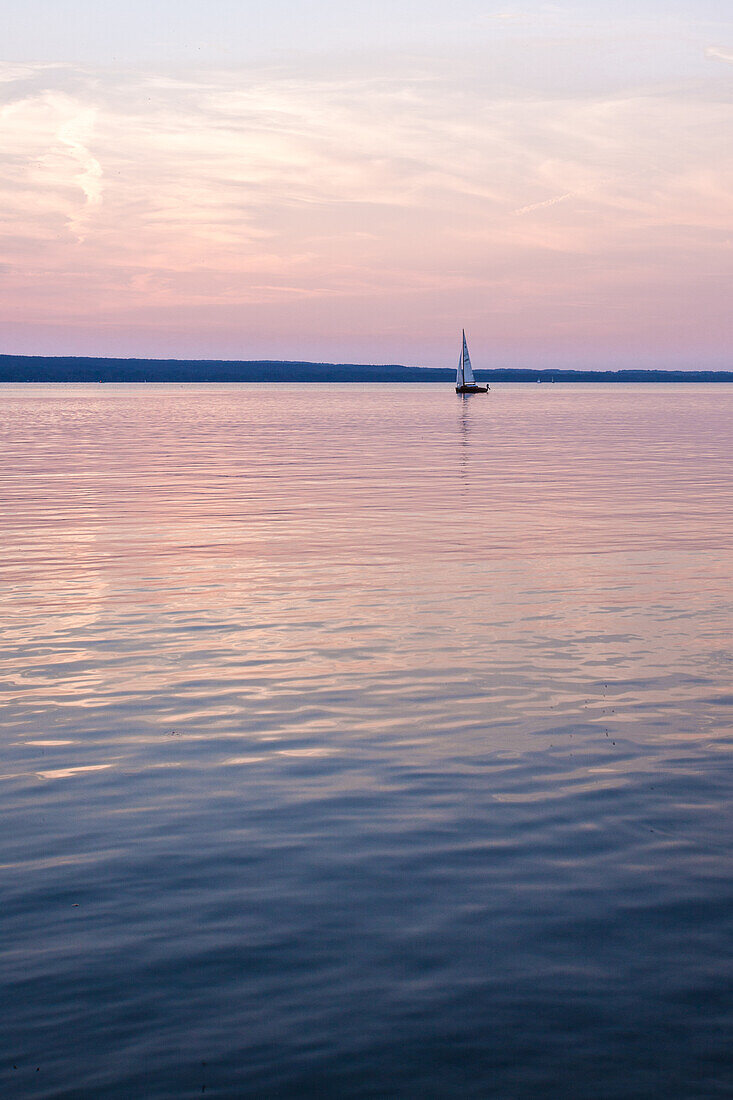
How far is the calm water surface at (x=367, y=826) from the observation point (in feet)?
21.5

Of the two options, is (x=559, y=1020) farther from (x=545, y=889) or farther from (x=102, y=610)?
(x=102, y=610)

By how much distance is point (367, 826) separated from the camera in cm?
969

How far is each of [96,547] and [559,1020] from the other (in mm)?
Result: 21072

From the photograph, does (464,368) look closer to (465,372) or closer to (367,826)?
(465,372)

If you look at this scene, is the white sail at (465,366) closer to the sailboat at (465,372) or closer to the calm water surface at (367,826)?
the sailboat at (465,372)

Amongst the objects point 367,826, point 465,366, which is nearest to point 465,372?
point 465,366

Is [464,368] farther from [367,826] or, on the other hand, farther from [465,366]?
[367,826]

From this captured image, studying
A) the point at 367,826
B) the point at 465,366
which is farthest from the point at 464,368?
the point at 367,826

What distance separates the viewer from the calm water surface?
655 centimetres

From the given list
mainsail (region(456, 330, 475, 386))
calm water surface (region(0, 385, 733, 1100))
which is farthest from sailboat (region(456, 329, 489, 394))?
calm water surface (region(0, 385, 733, 1100))

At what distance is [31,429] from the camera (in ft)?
294

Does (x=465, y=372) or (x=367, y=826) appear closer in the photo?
(x=367, y=826)

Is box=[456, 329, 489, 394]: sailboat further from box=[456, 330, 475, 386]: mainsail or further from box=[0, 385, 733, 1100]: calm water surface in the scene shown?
box=[0, 385, 733, 1100]: calm water surface

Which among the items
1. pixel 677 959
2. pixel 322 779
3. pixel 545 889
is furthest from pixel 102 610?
pixel 677 959
